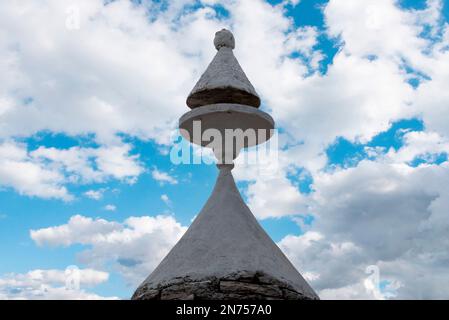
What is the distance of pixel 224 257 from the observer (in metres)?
7.65

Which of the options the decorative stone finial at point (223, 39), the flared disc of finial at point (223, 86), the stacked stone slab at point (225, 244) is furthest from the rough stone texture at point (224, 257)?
the decorative stone finial at point (223, 39)

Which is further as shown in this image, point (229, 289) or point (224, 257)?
point (224, 257)

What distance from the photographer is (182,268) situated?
7.71 meters

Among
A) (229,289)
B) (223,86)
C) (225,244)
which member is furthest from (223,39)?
(229,289)

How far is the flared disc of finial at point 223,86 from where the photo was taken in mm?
8789

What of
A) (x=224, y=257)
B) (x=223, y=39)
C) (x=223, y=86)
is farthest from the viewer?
(x=223, y=39)

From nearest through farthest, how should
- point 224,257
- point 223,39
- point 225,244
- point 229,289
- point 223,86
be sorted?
point 229,289, point 224,257, point 225,244, point 223,86, point 223,39

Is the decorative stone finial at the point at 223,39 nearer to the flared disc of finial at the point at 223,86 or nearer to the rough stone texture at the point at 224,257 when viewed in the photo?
the flared disc of finial at the point at 223,86

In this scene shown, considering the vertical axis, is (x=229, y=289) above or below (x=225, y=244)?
below

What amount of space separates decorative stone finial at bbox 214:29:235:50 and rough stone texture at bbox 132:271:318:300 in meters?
4.06

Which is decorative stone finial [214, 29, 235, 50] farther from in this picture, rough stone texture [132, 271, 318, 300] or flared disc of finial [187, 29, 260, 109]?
rough stone texture [132, 271, 318, 300]

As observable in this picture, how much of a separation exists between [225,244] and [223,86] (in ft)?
8.03

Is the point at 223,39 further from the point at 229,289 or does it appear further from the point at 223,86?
the point at 229,289
